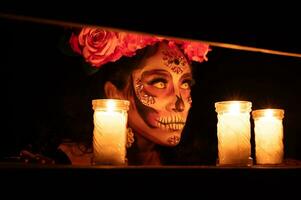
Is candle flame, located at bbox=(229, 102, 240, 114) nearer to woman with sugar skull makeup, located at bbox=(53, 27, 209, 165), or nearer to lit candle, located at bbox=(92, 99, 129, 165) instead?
lit candle, located at bbox=(92, 99, 129, 165)

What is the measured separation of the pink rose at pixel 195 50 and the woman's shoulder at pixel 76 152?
862mm

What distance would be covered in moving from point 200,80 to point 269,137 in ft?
4.67

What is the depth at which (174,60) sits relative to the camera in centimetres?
212

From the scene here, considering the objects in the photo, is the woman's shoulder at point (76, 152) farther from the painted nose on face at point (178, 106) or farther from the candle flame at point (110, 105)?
the candle flame at point (110, 105)

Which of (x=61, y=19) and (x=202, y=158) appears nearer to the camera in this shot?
(x=61, y=19)

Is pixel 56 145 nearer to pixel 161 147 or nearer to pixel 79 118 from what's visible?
pixel 79 118

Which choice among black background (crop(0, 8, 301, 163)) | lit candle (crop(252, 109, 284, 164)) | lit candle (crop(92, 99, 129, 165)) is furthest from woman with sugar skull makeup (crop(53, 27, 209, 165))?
lit candle (crop(92, 99, 129, 165))

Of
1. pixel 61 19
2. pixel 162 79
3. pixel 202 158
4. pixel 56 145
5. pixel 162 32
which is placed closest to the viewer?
pixel 61 19

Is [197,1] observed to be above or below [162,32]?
above

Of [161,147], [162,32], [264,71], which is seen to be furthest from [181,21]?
[264,71]

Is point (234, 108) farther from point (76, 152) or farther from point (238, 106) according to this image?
point (76, 152)

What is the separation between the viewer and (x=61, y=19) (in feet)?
2.73

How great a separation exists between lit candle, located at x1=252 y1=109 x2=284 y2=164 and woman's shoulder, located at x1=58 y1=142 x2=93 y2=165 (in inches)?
43.3

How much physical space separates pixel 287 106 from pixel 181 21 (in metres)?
1.99
